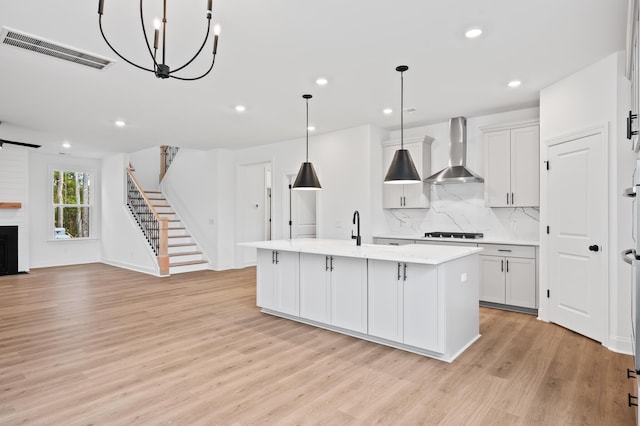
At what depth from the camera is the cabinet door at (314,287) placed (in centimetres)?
400

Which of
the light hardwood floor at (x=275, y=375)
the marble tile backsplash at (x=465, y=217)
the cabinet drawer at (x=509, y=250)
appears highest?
the marble tile backsplash at (x=465, y=217)

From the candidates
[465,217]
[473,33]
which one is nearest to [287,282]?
[465,217]

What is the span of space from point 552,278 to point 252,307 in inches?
146

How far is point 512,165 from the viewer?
496 centimetres

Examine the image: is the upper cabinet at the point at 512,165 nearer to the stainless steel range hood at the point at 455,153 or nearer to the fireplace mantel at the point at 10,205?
the stainless steel range hood at the point at 455,153

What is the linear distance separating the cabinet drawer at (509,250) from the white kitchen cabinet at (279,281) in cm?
259

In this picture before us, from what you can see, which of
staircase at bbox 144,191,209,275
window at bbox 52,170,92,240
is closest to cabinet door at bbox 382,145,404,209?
staircase at bbox 144,191,209,275

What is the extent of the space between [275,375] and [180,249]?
6.43m

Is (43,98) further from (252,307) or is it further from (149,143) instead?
(252,307)

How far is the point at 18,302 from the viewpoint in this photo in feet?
17.6

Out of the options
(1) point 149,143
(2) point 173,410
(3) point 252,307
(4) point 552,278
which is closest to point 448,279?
(4) point 552,278

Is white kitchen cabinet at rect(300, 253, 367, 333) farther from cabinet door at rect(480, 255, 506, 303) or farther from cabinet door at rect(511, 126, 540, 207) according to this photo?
cabinet door at rect(511, 126, 540, 207)

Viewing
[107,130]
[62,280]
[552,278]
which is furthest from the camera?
[62,280]

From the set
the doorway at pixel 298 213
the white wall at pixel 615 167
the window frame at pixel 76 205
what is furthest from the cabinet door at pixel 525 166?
the window frame at pixel 76 205
